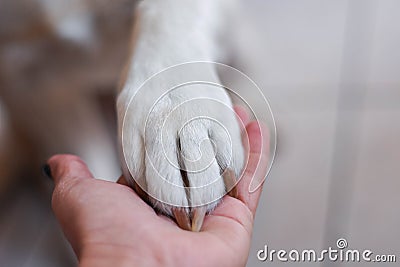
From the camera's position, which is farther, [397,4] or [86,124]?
[397,4]

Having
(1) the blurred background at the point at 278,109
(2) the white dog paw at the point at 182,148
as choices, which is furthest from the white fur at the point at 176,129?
(1) the blurred background at the point at 278,109

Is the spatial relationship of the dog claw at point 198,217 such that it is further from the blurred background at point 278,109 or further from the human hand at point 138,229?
the blurred background at point 278,109

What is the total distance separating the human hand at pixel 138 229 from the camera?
43 cm

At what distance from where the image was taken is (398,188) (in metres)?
0.75

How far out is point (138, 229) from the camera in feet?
1.49

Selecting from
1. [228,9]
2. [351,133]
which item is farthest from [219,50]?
[351,133]

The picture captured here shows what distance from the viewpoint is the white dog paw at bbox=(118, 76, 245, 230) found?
491 millimetres

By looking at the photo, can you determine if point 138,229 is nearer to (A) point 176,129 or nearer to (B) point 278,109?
(A) point 176,129

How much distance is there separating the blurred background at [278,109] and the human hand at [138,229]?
144mm

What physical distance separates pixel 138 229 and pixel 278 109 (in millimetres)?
499

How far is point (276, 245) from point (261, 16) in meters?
0.54

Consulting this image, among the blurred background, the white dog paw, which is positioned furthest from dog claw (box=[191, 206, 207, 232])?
the blurred background

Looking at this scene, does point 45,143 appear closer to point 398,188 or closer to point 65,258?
point 65,258

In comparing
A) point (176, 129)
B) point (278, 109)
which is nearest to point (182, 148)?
point (176, 129)
